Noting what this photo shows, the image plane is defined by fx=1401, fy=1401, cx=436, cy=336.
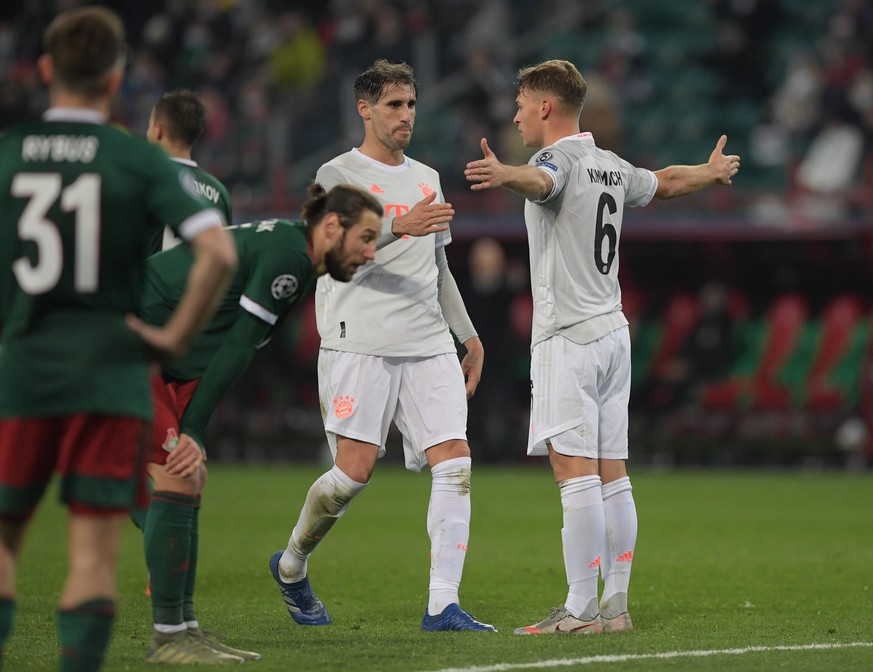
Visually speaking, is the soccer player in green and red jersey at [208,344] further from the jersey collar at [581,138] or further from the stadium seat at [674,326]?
the stadium seat at [674,326]

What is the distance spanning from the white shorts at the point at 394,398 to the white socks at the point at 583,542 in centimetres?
67

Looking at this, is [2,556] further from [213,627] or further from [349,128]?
[349,128]

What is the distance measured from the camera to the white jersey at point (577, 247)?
21.2ft

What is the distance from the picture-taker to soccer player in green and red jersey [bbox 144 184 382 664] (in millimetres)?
5113

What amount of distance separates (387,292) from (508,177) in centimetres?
108

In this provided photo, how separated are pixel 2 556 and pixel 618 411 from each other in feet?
10.7

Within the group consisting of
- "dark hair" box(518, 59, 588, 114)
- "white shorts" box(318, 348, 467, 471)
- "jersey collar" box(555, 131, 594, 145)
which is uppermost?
"dark hair" box(518, 59, 588, 114)

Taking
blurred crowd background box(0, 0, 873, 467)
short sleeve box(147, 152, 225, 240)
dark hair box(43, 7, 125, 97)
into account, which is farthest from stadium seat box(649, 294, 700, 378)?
dark hair box(43, 7, 125, 97)

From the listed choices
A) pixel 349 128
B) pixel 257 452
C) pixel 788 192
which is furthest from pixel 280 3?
pixel 788 192

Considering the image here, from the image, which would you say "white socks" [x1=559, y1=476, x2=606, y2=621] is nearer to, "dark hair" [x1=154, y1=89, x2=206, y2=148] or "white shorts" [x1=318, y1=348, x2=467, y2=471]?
"white shorts" [x1=318, y1=348, x2=467, y2=471]

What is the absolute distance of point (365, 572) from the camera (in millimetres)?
8758

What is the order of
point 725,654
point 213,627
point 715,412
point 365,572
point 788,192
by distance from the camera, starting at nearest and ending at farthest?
1. point 725,654
2. point 213,627
3. point 365,572
4. point 788,192
5. point 715,412

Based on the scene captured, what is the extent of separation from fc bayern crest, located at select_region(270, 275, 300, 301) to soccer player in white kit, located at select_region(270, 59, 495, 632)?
134 cm

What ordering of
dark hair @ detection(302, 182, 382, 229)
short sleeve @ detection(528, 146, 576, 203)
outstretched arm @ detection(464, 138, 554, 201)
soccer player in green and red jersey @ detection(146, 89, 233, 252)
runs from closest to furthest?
dark hair @ detection(302, 182, 382, 229), outstretched arm @ detection(464, 138, 554, 201), short sleeve @ detection(528, 146, 576, 203), soccer player in green and red jersey @ detection(146, 89, 233, 252)
